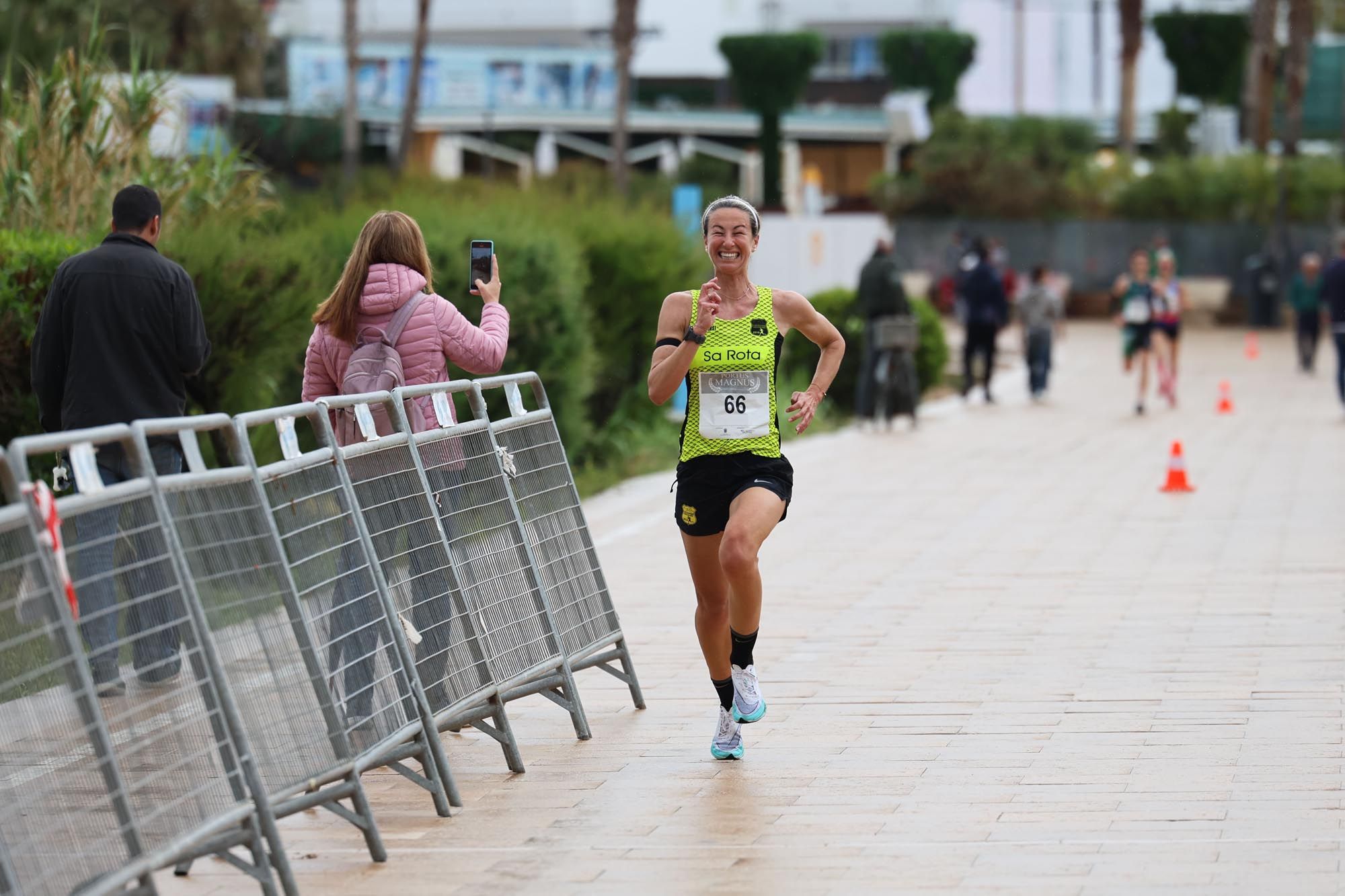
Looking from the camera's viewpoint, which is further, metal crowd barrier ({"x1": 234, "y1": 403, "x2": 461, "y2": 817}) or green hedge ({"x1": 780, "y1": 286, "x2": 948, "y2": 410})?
green hedge ({"x1": 780, "y1": 286, "x2": 948, "y2": 410})

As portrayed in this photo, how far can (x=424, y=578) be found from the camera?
6820 millimetres

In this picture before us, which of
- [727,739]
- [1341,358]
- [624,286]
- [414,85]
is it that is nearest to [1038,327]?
[1341,358]

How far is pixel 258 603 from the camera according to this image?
18.6ft

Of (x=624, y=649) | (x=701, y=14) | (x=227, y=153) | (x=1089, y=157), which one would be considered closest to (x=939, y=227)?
(x=1089, y=157)

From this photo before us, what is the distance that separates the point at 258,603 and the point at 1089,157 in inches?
2199

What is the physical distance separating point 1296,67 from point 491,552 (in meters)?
44.6

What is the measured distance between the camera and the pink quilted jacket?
7684 millimetres

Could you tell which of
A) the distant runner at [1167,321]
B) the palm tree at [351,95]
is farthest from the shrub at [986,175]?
the distant runner at [1167,321]

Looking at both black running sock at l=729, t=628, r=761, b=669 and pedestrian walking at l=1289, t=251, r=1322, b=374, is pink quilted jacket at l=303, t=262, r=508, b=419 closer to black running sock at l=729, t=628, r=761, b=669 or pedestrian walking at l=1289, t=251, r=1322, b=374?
black running sock at l=729, t=628, r=761, b=669

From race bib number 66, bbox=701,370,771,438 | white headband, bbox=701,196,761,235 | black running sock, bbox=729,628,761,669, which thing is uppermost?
white headband, bbox=701,196,761,235

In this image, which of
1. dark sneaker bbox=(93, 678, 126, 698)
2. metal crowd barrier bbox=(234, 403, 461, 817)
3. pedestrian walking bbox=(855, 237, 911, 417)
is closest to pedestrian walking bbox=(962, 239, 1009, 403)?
pedestrian walking bbox=(855, 237, 911, 417)

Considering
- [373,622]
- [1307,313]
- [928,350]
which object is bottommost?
[1307,313]

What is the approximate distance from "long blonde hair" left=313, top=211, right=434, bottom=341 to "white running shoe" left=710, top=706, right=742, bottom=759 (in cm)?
205

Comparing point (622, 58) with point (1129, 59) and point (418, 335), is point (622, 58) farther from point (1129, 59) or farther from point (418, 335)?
point (418, 335)
